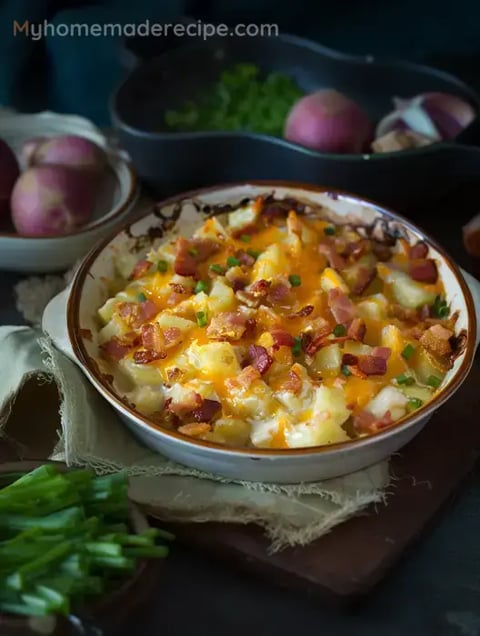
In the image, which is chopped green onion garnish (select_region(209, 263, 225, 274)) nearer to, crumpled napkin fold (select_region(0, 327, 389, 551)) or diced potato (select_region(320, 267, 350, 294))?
diced potato (select_region(320, 267, 350, 294))

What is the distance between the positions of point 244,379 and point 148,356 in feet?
0.50

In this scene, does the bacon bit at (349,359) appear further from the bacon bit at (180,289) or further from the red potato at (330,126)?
the red potato at (330,126)

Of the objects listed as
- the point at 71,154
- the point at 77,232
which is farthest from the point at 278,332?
the point at 71,154

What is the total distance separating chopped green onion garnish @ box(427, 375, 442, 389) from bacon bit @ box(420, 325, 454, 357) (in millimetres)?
39

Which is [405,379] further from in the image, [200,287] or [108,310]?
[108,310]

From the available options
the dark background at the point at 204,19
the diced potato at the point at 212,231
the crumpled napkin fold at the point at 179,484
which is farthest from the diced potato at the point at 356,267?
→ the dark background at the point at 204,19

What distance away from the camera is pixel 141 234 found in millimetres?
1440

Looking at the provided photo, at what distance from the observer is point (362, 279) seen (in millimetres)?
1355

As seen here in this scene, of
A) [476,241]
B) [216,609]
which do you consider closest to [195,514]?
[216,609]

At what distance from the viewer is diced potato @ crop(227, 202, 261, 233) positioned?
4.74ft

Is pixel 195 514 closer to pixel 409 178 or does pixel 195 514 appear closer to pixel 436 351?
pixel 436 351

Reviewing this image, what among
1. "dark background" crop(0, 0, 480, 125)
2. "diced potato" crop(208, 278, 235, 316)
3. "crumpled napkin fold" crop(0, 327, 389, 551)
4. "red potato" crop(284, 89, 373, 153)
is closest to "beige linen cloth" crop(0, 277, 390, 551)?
"crumpled napkin fold" crop(0, 327, 389, 551)

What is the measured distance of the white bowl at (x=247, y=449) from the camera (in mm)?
1072

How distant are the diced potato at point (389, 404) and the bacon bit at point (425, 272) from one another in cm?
26
